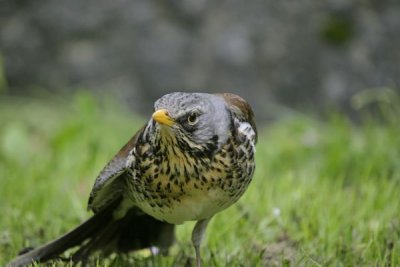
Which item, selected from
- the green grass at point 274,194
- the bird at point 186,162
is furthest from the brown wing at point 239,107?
the green grass at point 274,194

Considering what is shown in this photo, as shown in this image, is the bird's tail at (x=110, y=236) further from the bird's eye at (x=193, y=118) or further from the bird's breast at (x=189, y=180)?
the bird's eye at (x=193, y=118)

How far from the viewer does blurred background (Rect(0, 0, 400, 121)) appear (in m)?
7.83

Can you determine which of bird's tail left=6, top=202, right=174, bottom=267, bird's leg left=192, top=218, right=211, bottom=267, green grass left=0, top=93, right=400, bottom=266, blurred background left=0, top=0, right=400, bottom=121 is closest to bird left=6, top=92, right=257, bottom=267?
bird's leg left=192, top=218, right=211, bottom=267

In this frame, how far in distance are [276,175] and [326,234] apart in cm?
145

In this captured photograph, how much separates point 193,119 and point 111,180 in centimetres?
59

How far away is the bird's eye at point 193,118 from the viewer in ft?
11.7

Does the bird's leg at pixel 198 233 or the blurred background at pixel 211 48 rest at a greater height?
the blurred background at pixel 211 48

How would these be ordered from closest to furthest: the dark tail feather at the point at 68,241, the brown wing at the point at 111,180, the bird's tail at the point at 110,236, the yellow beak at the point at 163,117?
1. the yellow beak at the point at 163,117
2. the brown wing at the point at 111,180
3. the dark tail feather at the point at 68,241
4. the bird's tail at the point at 110,236

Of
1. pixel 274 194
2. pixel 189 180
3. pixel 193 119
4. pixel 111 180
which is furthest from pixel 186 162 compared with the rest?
pixel 274 194

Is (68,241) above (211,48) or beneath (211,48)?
beneath

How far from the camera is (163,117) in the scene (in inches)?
134

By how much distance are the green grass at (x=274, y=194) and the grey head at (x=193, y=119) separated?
0.77 m

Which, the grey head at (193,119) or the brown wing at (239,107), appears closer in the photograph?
the grey head at (193,119)

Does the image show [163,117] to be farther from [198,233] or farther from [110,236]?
[110,236]
